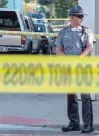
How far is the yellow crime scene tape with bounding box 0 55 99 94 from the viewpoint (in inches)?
268

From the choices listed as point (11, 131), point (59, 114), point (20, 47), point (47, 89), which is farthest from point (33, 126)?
point (20, 47)

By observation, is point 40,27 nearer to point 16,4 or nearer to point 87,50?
point 87,50

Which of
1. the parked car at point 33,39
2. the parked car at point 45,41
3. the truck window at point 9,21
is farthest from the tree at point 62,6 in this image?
the truck window at point 9,21

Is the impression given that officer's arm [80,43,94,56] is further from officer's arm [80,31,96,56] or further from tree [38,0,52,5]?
tree [38,0,52,5]

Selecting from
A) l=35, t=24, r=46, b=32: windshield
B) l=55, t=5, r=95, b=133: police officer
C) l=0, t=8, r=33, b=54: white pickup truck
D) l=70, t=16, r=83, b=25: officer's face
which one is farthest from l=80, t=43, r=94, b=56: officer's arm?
l=35, t=24, r=46, b=32: windshield

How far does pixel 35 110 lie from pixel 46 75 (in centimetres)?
→ 380

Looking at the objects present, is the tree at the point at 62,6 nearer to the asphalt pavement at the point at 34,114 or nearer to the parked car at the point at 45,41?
the parked car at the point at 45,41

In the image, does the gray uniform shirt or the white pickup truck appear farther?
the white pickup truck

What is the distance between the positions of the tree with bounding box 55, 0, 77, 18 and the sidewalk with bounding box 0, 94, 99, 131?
2883 centimetres

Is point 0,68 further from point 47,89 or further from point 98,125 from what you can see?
point 98,125

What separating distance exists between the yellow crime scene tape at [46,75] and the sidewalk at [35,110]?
2.10 m

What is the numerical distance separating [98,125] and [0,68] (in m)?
2.71

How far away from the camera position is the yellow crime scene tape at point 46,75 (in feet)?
22.3

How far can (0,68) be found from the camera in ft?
22.4
